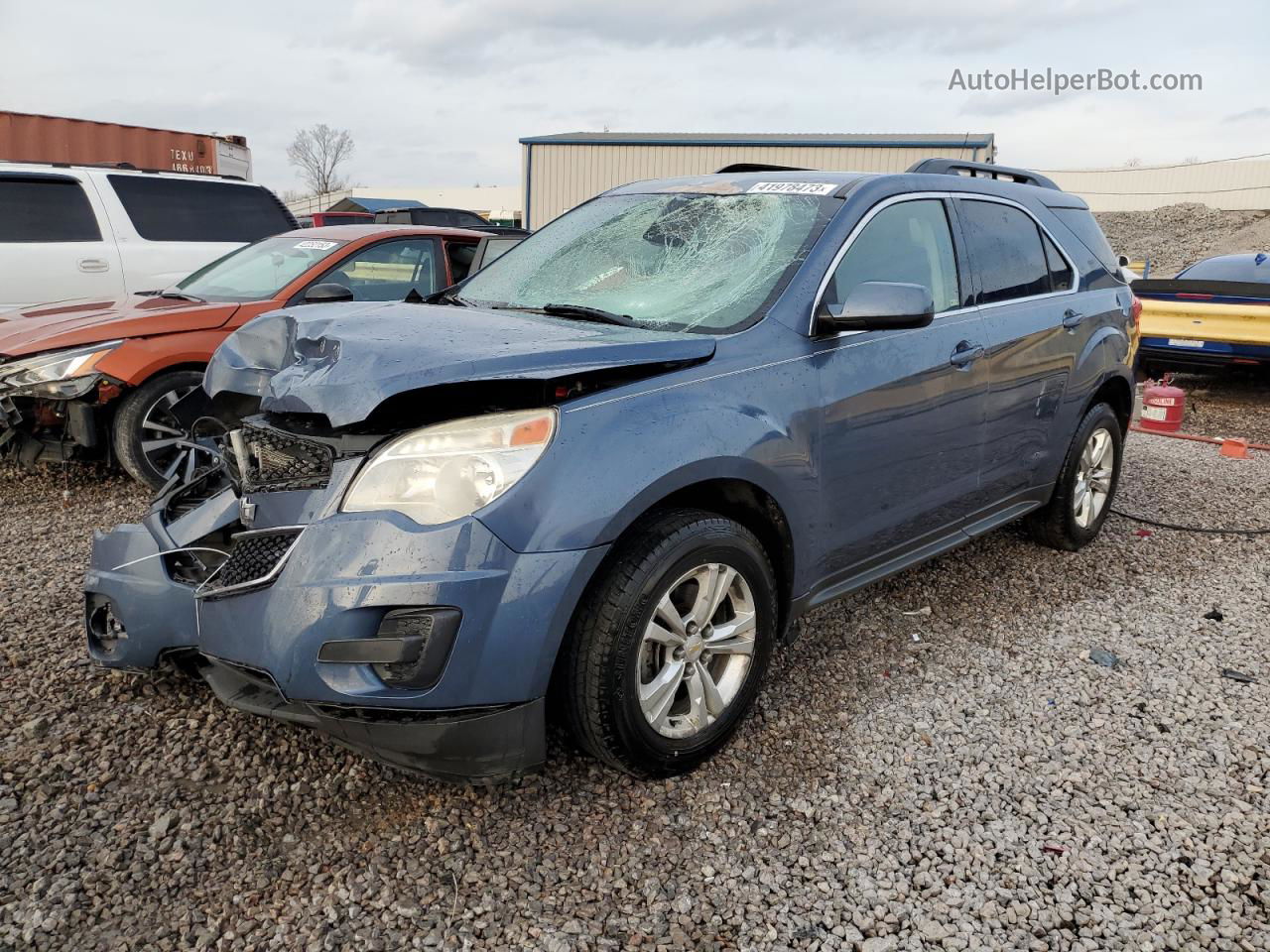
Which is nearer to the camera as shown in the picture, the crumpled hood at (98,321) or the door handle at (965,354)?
the door handle at (965,354)

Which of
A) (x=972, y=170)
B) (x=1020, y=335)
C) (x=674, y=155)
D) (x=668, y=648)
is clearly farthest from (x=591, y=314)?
(x=674, y=155)

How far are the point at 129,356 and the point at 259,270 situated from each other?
49.5 inches

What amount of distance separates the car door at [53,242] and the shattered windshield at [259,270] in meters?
1.41

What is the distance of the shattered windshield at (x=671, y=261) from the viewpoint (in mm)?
3062

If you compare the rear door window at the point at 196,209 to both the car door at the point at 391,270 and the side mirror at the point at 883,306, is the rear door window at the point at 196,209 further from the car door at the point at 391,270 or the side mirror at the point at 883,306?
the side mirror at the point at 883,306

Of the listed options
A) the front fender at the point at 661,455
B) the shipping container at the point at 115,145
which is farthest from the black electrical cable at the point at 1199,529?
the shipping container at the point at 115,145

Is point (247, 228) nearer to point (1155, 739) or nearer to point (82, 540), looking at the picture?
point (82, 540)

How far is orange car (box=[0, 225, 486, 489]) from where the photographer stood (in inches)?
196

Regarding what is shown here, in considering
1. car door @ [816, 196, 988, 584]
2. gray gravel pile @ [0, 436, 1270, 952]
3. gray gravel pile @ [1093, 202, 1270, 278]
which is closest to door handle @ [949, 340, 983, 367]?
car door @ [816, 196, 988, 584]

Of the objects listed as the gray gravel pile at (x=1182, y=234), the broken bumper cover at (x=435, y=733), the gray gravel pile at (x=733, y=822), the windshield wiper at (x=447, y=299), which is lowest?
the gray gravel pile at (x=733, y=822)

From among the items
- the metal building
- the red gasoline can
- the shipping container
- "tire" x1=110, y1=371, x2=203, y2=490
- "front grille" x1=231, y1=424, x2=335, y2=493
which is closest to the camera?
"front grille" x1=231, y1=424, x2=335, y2=493

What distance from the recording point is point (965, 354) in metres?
3.59

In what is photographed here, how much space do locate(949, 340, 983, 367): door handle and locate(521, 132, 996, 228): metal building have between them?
22357mm

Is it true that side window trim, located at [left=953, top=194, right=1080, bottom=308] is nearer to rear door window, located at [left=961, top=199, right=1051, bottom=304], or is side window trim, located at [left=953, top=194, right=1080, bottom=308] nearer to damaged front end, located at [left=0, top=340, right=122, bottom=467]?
rear door window, located at [left=961, top=199, right=1051, bottom=304]
